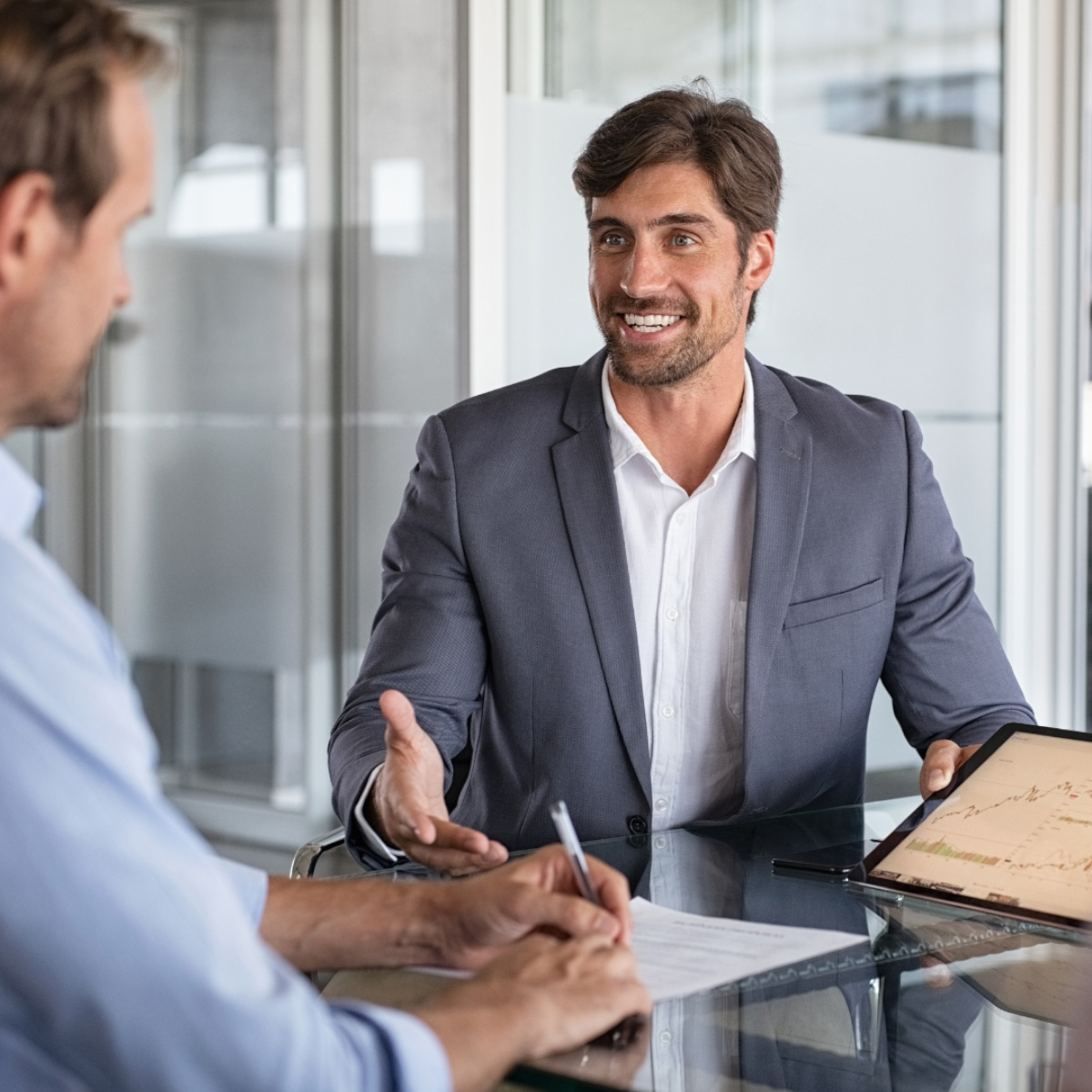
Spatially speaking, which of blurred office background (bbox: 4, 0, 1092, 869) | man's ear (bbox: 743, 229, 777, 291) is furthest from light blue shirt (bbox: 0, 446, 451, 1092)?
blurred office background (bbox: 4, 0, 1092, 869)

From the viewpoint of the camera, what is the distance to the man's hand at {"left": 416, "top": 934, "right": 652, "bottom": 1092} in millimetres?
1069

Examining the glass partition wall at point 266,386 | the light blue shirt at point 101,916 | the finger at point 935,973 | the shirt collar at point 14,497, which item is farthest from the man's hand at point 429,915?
the glass partition wall at point 266,386

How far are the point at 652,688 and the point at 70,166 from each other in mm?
1409

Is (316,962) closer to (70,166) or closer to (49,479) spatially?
(70,166)

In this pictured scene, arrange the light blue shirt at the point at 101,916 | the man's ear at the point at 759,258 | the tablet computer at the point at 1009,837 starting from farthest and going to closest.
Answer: the man's ear at the point at 759,258
the tablet computer at the point at 1009,837
the light blue shirt at the point at 101,916

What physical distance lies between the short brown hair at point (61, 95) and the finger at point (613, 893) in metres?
0.73

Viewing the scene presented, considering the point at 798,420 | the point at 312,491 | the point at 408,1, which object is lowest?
the point at 312,491

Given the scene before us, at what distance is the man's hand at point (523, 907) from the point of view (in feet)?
4.30

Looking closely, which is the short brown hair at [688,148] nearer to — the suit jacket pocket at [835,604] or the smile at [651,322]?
the smile at [651,322]

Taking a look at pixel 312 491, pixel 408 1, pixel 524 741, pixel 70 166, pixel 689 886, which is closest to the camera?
pixel 70 166

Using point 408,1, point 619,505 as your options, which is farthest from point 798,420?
point 408,1

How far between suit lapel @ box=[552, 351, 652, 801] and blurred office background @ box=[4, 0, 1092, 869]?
105 cm

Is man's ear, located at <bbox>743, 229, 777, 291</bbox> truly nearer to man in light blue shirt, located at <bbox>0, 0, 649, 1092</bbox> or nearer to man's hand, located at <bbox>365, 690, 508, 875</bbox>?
man's hand, located at <bbox>365, 690, 508, 875</bbox>

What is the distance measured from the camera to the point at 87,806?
2.91 feet
